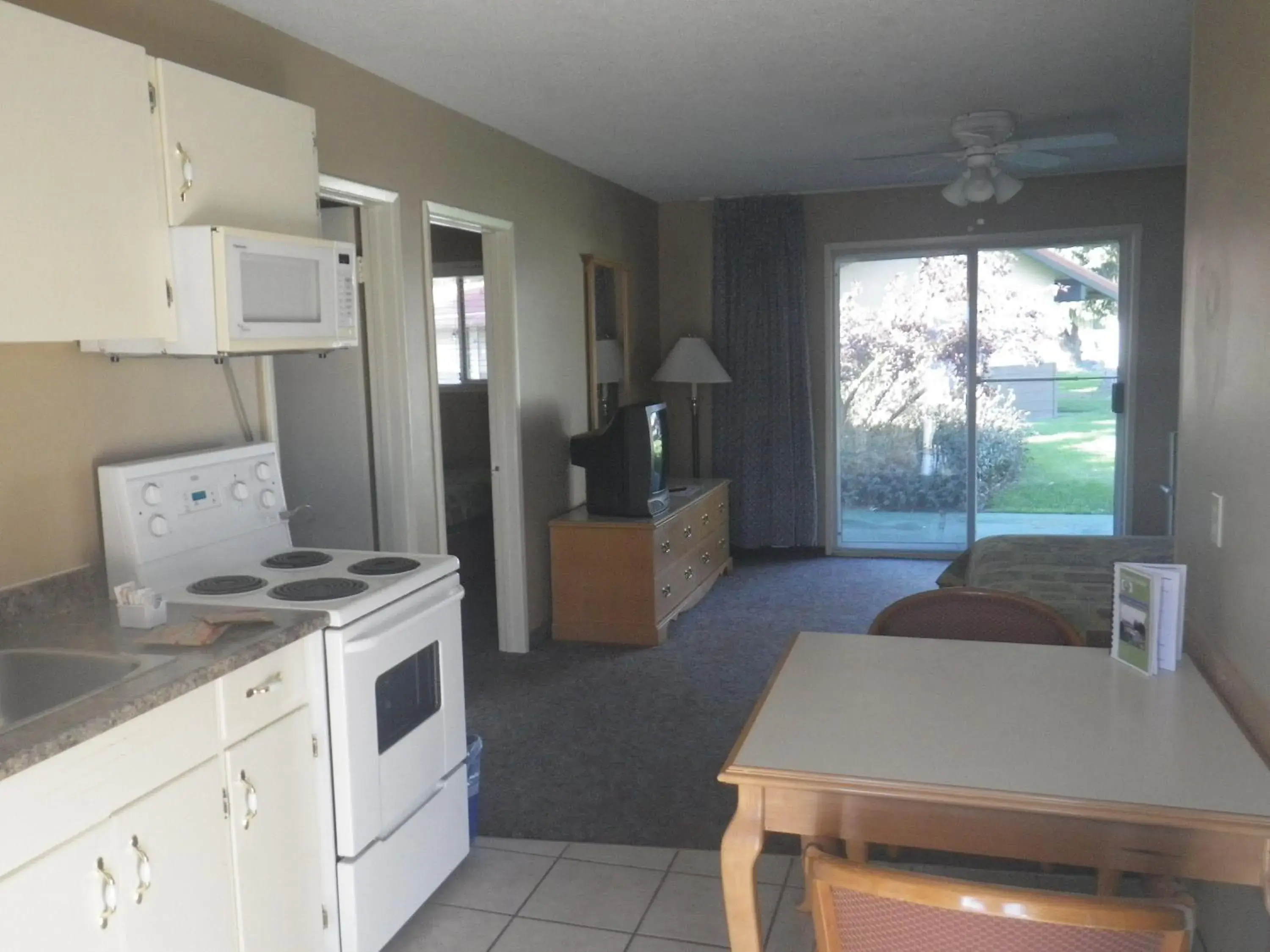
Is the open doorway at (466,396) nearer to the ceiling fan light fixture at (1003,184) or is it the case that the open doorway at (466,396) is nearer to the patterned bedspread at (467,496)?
the patterned bedspread at (467,496)

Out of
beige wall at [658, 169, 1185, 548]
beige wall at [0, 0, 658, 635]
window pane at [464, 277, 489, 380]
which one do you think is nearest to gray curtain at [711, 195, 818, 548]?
beige wall at [658, 169, 1185, 548]

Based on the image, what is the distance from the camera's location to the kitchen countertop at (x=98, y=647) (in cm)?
158

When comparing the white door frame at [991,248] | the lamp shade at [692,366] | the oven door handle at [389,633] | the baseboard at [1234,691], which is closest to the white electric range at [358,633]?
the oven door handle at [389,633]

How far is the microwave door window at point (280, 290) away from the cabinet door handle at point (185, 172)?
0.60 ft

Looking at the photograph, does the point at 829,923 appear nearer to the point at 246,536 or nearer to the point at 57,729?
the point at 57,729

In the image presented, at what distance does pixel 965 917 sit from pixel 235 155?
226cm

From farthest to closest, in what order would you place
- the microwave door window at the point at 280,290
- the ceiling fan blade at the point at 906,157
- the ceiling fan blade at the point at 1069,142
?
the ceiling fan blade at the point at 906,157
the ceiling fan blade at the point at 1069,142
the microwave door window at the point at 280,290

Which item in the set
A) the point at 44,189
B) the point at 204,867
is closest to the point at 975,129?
the point at 44,189

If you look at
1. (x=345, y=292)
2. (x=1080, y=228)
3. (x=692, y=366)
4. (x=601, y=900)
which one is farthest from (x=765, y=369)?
(x=601, y=900)

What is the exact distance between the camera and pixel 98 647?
6.70 ft

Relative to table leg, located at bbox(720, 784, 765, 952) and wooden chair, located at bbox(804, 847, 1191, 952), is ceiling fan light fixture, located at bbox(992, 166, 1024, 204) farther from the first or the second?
wooden chair, located at bbox(804, 847, 1191, 952)

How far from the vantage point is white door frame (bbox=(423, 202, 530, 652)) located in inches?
183

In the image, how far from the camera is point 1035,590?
3.71 meters

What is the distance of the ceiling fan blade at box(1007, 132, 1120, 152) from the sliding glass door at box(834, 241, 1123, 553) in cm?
211
